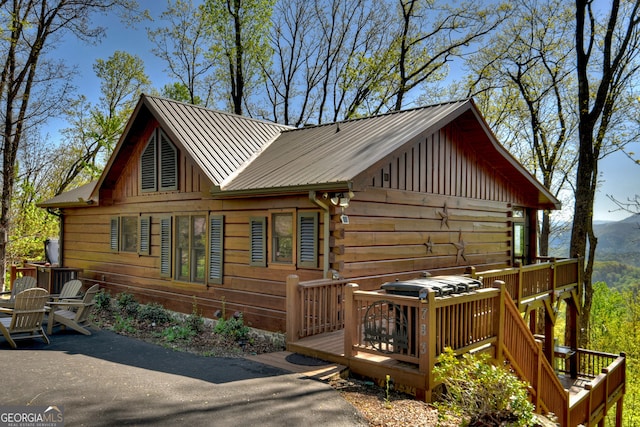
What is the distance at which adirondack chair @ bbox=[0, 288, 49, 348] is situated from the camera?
27.5 feet

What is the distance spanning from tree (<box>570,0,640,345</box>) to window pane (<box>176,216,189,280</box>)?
44.3 feet

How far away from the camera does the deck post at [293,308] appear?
24.9ft

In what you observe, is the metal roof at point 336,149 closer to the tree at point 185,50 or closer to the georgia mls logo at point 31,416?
the georgia mls logo at point 31,416

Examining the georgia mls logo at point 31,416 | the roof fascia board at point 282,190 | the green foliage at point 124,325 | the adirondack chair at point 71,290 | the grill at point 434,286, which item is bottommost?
the green foliage at point 124,325

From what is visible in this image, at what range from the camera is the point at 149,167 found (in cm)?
1244

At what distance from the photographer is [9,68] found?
Answer: 17094mm

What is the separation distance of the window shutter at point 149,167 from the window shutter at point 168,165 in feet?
0.96

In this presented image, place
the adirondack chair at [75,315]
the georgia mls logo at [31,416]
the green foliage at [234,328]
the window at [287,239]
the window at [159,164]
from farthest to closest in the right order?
the window at [159,164], the adirondack chair at [75,315], the green foliage at [234,328], the window at [287,239], the georgia mls logo at [31,416]

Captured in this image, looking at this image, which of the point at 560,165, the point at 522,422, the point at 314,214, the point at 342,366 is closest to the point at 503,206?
the point at 314,214

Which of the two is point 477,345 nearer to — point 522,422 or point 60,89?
point 522,422

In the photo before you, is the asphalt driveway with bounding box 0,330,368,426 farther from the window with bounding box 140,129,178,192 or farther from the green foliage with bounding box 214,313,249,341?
the window with bounding box 140,129,178,192

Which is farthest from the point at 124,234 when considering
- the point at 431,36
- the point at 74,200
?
the point at 431,36

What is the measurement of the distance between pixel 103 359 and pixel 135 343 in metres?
→ 1.27

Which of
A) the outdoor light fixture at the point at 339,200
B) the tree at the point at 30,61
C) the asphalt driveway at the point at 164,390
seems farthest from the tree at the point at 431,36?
the asphalt driveway at the point at 164,390
